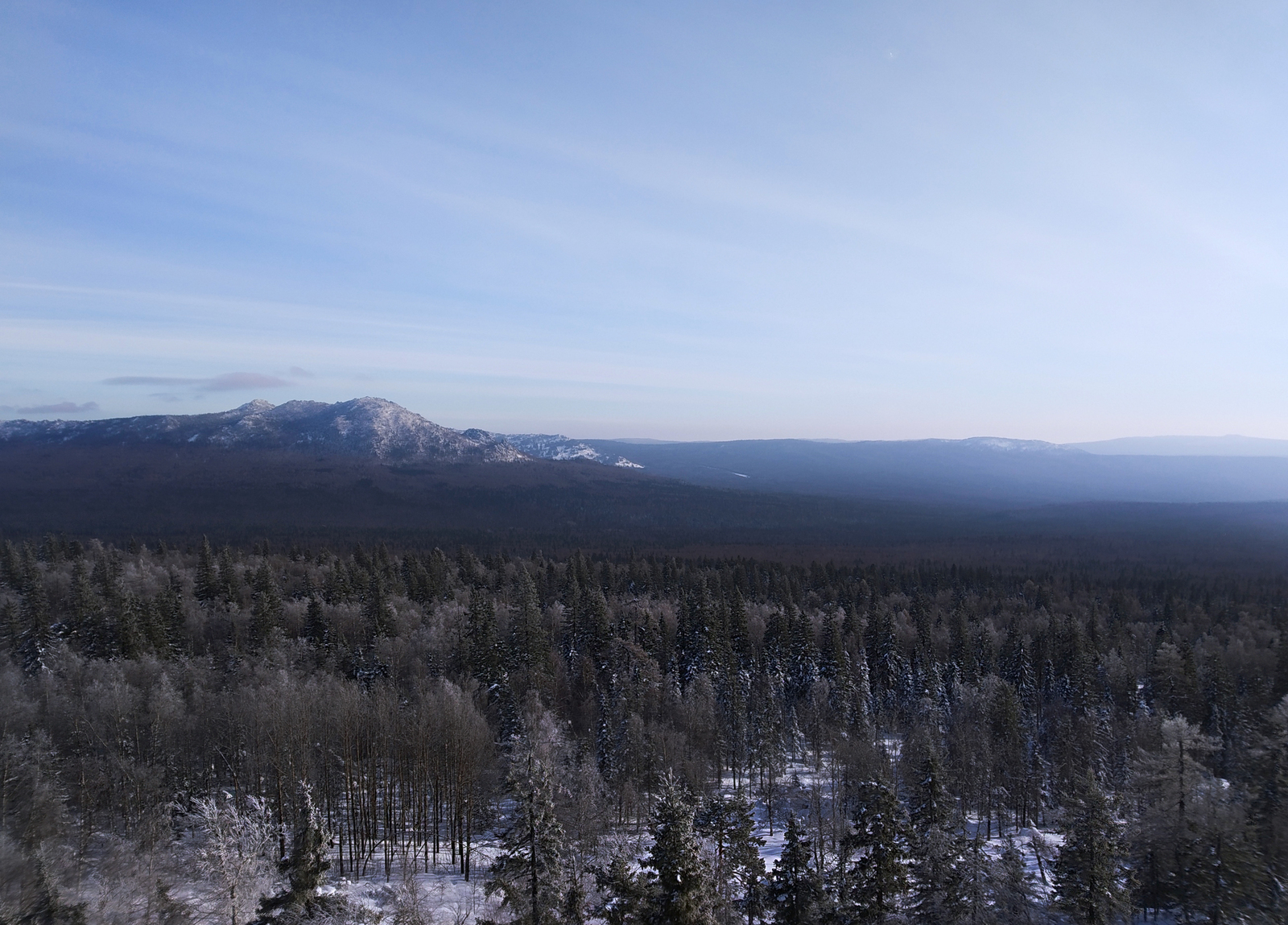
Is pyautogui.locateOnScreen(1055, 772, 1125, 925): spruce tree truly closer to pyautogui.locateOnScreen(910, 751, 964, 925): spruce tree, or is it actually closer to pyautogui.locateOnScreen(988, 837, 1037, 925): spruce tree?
pyautogui.locateOnScreen(988, 837, 1037, 925): spruce tree

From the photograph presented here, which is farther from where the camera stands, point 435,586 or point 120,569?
point 435,586

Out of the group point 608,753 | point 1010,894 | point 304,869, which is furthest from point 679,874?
point 608,753

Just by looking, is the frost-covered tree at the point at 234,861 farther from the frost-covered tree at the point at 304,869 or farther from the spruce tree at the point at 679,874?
the spruce tree at the point at 679,874

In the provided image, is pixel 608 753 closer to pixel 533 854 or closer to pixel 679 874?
pixel 533 854

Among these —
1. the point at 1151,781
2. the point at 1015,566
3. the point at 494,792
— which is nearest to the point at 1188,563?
the point at 1015,566

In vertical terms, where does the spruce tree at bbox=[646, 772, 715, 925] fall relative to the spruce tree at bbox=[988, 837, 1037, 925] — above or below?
above

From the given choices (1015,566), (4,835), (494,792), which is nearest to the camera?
(4,835)

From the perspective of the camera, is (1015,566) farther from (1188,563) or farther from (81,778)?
(81,778)

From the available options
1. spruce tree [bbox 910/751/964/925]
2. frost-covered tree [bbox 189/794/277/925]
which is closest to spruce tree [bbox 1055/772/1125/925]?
spruce tree [bbox 910/751/964/925]
